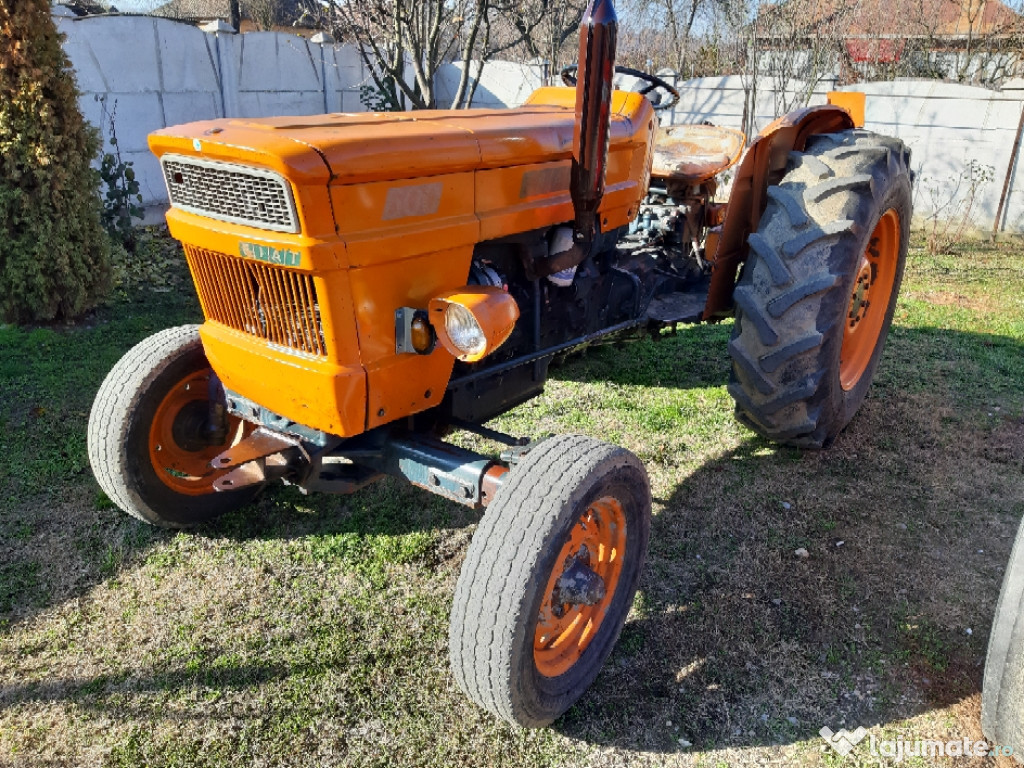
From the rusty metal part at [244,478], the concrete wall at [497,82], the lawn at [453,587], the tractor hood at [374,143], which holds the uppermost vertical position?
the concrete wall at [497,82]

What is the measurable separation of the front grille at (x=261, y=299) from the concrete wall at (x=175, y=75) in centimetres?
566

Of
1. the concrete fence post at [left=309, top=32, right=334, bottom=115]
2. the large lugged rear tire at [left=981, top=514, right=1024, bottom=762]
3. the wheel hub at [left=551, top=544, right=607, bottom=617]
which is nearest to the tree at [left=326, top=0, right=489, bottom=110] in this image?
the concrete fence post at [left=309, top=32, right=334, bottom=115]

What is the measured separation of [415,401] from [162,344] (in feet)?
3.90

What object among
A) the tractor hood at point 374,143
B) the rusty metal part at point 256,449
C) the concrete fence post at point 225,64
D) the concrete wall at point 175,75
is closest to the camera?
the tractor hood at point 374,143

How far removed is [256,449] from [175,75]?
743 cm

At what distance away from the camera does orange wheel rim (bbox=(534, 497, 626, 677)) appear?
2445 millimetres

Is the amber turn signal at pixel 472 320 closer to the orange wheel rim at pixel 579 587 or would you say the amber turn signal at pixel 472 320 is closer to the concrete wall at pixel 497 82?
the orange wheel rim at pixel 579 587

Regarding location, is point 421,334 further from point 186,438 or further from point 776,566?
point 776,566

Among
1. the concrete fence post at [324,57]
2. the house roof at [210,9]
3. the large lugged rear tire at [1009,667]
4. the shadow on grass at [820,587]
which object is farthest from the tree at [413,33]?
the house roof at [210,9]

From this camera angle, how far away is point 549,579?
2250 mm

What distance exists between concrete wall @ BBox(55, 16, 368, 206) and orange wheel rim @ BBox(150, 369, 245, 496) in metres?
5.21

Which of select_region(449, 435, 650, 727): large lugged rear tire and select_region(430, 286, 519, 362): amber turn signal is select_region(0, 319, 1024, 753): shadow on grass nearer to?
select_region(449, 435, 650, 727): large lugged rear tire

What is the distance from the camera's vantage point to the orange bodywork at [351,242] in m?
2.18

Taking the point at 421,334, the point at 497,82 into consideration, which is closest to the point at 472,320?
the point at 421,334
